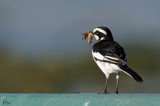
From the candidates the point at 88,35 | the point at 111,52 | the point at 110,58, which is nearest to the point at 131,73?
the point at 110,58

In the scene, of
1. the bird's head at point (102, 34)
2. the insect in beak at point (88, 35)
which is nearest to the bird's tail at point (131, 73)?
the bird's head at point (102, 34)

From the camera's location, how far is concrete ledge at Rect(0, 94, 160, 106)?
7.12m

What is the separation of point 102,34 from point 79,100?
5562mm

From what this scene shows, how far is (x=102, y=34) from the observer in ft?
42.3

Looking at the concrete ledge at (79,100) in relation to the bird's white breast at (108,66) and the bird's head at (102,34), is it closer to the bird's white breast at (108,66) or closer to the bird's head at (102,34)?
Answer: the bird's white breast at (108,66)

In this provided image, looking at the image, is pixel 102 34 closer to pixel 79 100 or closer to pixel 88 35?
pixel 88 35

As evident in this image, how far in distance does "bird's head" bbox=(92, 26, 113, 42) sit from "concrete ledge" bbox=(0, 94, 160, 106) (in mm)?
5217

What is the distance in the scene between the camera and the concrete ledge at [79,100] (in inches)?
281

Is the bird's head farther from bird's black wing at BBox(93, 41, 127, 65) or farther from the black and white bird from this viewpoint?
bird's black wing at BBox(93, 41, 127, 65)

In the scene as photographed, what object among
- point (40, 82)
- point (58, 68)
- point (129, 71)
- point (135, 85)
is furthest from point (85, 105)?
point (58, 68)

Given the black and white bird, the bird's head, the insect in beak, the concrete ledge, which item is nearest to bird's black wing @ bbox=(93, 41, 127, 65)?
the black and white bird

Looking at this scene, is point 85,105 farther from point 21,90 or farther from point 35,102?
point 21,90

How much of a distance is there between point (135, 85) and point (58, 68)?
7.33 metres

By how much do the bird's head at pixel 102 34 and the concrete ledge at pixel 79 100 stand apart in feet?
17.1
